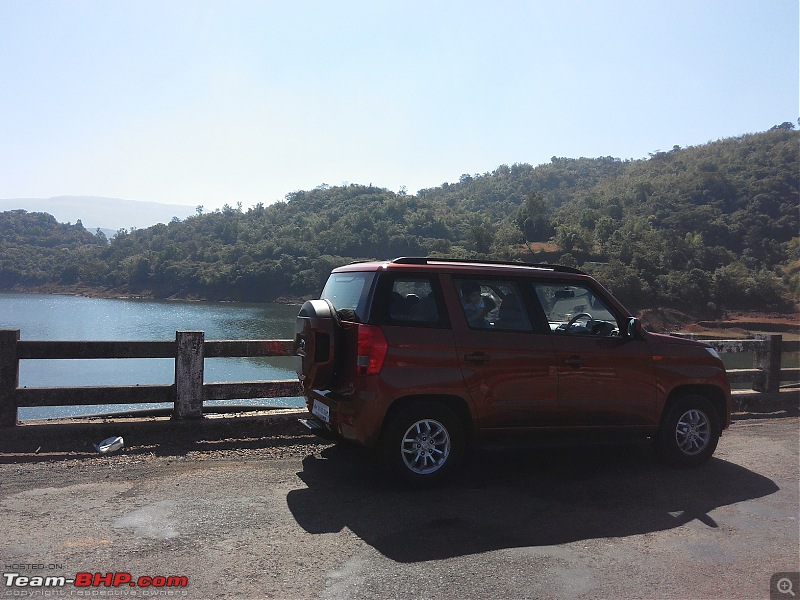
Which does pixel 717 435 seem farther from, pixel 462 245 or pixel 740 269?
pixel 740 269

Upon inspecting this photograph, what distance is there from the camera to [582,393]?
6012 millimetres

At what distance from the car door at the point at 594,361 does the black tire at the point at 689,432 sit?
1.07 ft

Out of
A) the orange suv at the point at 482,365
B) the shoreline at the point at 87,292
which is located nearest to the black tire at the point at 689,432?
the orange suv at the point at 482,365

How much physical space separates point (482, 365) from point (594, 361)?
1.16m

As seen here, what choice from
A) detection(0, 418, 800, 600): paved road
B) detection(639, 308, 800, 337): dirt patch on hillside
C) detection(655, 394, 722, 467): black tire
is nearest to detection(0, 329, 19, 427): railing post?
detection(0, 418, 800, 600): paved road

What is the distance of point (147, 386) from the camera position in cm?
692

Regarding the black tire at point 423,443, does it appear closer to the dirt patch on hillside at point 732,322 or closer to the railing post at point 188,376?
the railing post at point 188,376

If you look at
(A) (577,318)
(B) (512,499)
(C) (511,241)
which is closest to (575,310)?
(A) (577,318)

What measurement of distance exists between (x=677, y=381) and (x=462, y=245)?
49.4 m

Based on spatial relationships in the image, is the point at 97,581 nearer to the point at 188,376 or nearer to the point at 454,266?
the point at 188,376

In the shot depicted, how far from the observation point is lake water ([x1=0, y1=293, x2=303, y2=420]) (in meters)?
21.4

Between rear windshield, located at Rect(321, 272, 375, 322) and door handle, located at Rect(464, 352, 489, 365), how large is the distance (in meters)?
0.95

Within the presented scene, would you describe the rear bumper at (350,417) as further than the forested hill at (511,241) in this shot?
No

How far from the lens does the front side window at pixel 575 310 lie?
6148mm
